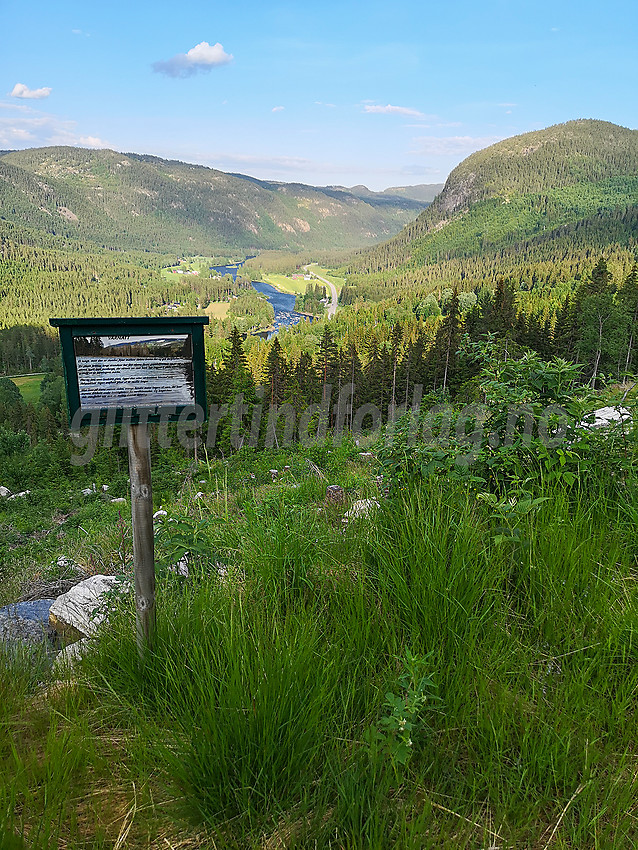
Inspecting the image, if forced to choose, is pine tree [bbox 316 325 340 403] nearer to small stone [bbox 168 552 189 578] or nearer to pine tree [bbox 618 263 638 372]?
pine tree [bbox 618 263 638 372]

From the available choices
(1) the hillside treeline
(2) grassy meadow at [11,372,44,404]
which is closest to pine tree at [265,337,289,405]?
(1) the hillside treeline

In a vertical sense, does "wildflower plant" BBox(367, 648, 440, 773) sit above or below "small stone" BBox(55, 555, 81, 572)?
above

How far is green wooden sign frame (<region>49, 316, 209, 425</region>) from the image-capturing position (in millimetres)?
2268

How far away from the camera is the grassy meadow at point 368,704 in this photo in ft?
5.35

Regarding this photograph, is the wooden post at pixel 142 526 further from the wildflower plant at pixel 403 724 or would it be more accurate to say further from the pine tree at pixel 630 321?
the pine tree at pixel 630 321

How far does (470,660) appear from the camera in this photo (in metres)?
2.11

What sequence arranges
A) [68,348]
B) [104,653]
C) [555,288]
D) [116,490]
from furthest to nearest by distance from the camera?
[555,288], [116,490], [104,653], [68,348]

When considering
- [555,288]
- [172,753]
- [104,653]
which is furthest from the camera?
[555,288]

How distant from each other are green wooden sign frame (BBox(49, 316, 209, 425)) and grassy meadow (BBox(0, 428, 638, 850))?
0.98 meters

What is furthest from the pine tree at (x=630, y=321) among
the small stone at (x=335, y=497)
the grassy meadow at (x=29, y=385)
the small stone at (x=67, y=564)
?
the grassy meadow at (x=29, y=385)

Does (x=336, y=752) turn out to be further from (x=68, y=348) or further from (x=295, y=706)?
(x=68, y=348)

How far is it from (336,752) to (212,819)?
0.46 meters

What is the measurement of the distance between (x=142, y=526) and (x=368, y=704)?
4.51 ft

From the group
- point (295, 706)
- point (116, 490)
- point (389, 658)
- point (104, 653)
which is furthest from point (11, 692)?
point (116, 490)
